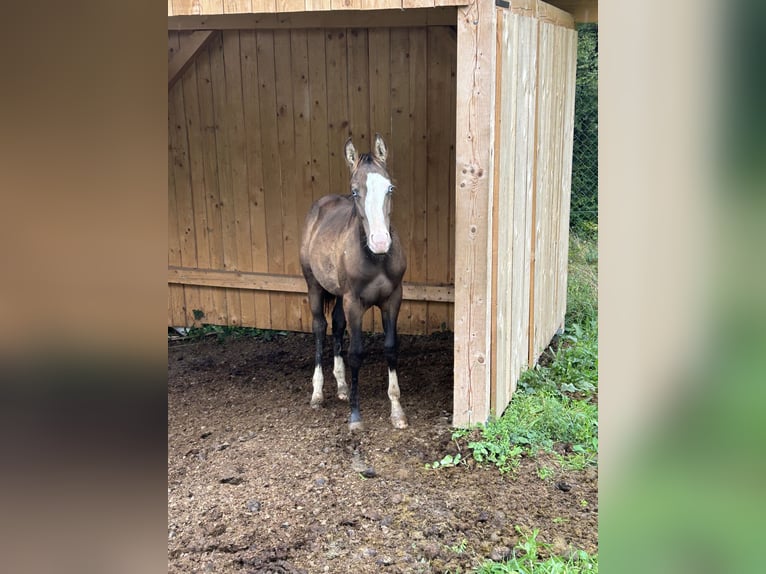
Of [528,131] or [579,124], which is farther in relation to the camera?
[579,124]

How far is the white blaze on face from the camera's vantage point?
4.02 meters

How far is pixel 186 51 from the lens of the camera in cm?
675

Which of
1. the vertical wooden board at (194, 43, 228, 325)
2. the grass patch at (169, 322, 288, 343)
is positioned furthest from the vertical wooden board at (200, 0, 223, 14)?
the grass patch at (169, 322, 288, 343)

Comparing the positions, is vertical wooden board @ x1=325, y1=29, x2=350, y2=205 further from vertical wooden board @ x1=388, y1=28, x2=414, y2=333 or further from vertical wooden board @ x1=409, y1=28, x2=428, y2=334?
vertical wooden board @ x1=409, y1=28, x2=428, y2=334

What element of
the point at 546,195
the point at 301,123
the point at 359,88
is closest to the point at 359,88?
the point at 359,88

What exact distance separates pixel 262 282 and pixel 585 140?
486 centimetres

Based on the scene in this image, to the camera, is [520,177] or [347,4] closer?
[347,4]

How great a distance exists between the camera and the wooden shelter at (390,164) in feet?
14.7

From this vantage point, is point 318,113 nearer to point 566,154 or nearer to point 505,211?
point 566,154
